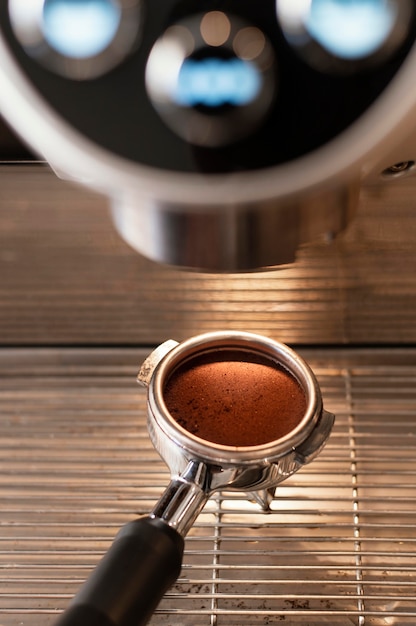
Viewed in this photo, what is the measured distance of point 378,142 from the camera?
0.75 ft

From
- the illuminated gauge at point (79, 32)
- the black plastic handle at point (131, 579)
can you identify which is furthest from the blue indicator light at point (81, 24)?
the black plastic handle at point (131, 579)

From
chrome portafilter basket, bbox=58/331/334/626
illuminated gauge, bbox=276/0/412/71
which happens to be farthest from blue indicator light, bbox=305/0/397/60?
chrome portafilter basket, bbox=58/331/334/626

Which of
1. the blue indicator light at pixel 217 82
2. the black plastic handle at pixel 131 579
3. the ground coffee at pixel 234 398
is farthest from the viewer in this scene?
the ground coffee at pixel 234 398

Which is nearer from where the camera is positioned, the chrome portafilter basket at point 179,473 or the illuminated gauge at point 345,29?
the illuminated gauge at point 345,29

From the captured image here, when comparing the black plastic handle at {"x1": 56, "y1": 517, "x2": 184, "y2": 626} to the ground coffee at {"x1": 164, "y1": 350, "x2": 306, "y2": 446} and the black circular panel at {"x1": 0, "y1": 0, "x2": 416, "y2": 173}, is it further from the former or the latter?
the black circular panel at {"x1": 0, "y1": 0, "x2": 416, "y2": 173}

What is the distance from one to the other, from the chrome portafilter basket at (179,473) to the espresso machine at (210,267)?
2 centimetres

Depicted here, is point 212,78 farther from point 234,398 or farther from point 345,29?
point 234,398

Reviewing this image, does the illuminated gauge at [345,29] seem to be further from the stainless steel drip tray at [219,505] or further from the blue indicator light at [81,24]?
the stainless steel drip tray at [219,505]

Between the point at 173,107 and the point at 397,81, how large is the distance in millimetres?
67

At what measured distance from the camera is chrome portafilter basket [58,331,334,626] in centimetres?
33

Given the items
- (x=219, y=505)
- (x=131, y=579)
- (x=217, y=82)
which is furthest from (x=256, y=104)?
(x=219, y=505)

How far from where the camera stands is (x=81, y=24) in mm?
225

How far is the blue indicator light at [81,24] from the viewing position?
225 millimetres

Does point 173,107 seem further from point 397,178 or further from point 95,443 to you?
point 95,443
